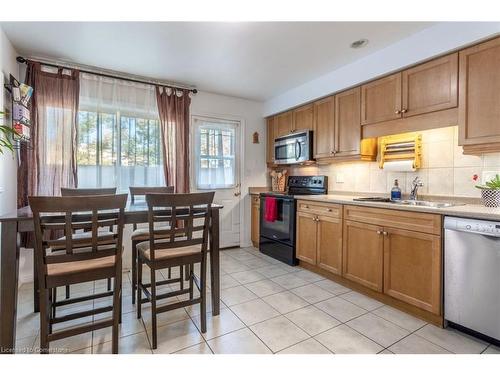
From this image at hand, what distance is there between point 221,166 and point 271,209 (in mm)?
1072

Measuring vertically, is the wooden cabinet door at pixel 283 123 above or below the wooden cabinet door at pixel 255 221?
above

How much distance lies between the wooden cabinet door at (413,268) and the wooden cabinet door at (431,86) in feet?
3.56

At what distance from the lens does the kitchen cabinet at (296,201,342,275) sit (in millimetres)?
2688

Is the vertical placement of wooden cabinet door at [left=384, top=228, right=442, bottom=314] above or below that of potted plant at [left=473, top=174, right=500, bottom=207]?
below

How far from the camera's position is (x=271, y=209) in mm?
3533

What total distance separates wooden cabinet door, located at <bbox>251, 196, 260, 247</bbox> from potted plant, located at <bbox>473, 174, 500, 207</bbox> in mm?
2610

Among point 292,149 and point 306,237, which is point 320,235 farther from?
point 292,149

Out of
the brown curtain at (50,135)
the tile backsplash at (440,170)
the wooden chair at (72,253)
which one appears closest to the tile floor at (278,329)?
the wooden chair at (72,253)

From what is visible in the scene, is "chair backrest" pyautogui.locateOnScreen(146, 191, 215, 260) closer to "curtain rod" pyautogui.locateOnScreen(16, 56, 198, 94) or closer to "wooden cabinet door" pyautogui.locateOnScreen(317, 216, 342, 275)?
"wooden cabinet door" pyautogui.locateOnScreen(317, 216, 342, 275)

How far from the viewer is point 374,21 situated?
6.77ft

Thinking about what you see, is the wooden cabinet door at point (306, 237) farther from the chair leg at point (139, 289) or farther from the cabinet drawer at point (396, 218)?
the chair leg at point (139, 289)

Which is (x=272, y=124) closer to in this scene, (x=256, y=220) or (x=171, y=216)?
(x=256, y=220)

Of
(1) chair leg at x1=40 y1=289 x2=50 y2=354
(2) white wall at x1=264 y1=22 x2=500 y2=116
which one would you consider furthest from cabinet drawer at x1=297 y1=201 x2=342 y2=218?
(1) chair leg at x1=40 y1=289 x2=50 y2=354

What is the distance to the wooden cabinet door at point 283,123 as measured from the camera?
384cm
